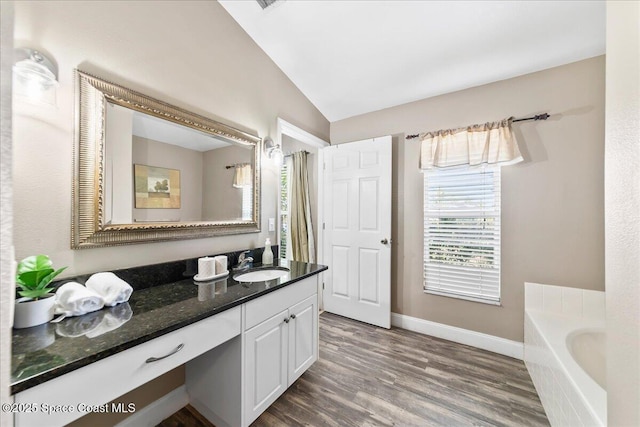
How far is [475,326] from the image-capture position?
232cm

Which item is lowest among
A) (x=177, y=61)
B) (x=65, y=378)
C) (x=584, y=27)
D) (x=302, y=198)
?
(x=65, y=378)

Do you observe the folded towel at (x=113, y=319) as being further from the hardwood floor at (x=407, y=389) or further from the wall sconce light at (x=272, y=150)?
the wall sconce light at (x=272, y=150)

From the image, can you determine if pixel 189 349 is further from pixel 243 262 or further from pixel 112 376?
pixel 243 262

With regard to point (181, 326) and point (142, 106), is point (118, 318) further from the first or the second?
point (142, 106)

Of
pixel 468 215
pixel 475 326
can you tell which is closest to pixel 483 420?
pixel 475 326

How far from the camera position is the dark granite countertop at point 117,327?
71 centimetres

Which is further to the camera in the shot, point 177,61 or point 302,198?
point 302,198

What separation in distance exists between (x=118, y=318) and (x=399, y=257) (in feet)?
7.95

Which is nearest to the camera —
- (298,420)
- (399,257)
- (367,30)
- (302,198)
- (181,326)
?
(181,326)

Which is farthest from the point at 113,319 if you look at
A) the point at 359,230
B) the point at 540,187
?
the point at 540,187

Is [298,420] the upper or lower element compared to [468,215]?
lower

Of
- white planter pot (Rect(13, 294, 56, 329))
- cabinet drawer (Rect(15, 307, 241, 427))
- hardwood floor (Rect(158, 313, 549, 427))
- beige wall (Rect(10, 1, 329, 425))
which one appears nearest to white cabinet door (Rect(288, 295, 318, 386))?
hardwood floor (Rect(158, 313, 549, 427))

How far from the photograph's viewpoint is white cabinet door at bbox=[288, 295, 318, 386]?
1645 millimetres

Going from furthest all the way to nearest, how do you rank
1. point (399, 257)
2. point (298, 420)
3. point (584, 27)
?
point (399, 257)
point (584, 27)
point (298, 420)
